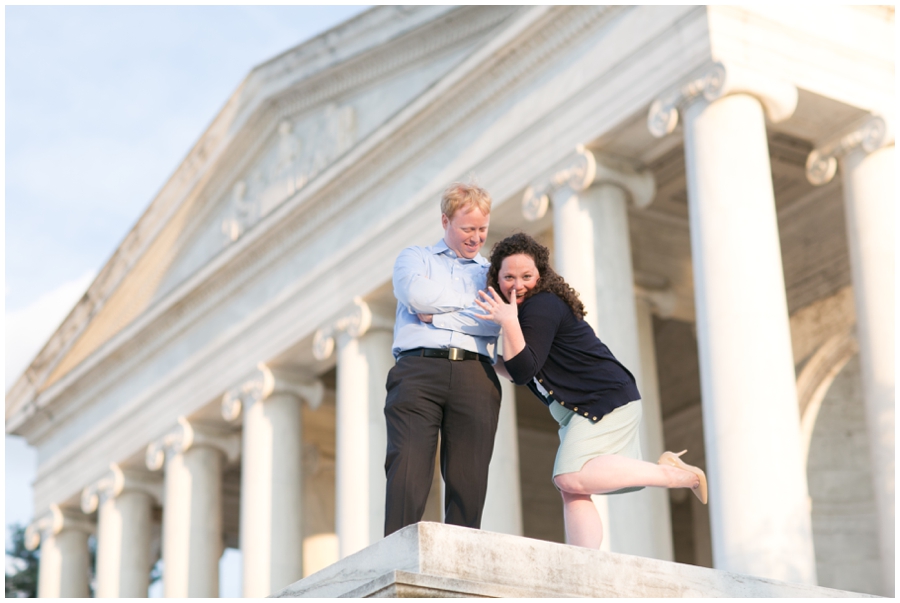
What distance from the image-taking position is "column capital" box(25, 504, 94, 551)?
38.3m

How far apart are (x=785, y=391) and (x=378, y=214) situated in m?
11.5

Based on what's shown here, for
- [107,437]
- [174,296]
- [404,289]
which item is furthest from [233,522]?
[404,289]

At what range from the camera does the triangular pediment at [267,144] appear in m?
26.7

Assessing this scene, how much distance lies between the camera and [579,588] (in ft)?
24.6

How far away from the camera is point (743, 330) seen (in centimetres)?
1753

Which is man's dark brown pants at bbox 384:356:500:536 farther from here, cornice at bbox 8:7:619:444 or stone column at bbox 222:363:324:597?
stone column at bbox 222:363:324:597

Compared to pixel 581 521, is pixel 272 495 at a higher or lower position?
higher

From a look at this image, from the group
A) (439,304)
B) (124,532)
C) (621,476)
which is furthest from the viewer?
(124,532)

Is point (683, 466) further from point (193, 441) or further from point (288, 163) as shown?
point (193, 441)

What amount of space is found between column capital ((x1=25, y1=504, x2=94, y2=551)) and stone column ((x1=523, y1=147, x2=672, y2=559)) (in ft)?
72.4

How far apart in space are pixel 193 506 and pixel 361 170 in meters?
10.1

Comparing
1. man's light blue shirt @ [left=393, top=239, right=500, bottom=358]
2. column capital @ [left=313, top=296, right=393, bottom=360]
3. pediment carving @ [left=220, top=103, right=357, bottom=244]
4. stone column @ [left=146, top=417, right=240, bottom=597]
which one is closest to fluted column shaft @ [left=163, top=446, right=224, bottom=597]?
stone column @ [left=146, top=417, right=240, bottom=597]

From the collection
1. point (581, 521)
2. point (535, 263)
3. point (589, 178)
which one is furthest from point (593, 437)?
point (589, 178)

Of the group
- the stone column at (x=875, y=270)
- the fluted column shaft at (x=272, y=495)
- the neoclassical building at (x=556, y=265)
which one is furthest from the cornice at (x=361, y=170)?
the stone column at (x=875, y=270)
